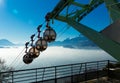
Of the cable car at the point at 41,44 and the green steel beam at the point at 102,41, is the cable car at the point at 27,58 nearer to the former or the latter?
the cable car at the point at 41,44

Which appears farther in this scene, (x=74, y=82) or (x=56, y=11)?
(x=74, y=82)

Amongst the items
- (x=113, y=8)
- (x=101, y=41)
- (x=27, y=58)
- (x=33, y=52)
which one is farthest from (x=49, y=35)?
(x=113, y=8)

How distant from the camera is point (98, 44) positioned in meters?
8.51

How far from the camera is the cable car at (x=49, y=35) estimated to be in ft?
25.0

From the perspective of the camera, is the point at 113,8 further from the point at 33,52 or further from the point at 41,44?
the point at 33,52

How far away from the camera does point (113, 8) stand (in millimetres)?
8773

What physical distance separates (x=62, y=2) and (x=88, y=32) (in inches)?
65.6

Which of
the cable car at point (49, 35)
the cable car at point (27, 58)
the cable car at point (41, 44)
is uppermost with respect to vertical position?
the cable car at point (49, 35)

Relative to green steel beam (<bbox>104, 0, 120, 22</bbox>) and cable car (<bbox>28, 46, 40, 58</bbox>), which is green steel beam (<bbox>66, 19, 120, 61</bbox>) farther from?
cable car (<bbox>28, 46, 40, 58</bbox>)

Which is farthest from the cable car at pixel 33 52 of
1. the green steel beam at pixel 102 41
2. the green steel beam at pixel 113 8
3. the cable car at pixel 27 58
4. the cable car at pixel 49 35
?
the green steel beam at pixel 113 8

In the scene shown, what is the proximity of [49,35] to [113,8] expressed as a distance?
285cm

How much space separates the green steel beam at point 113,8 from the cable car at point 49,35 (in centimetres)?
248

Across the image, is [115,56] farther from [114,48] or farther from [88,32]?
[88,32]

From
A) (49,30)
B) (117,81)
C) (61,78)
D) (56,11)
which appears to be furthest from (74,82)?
(49,30)
